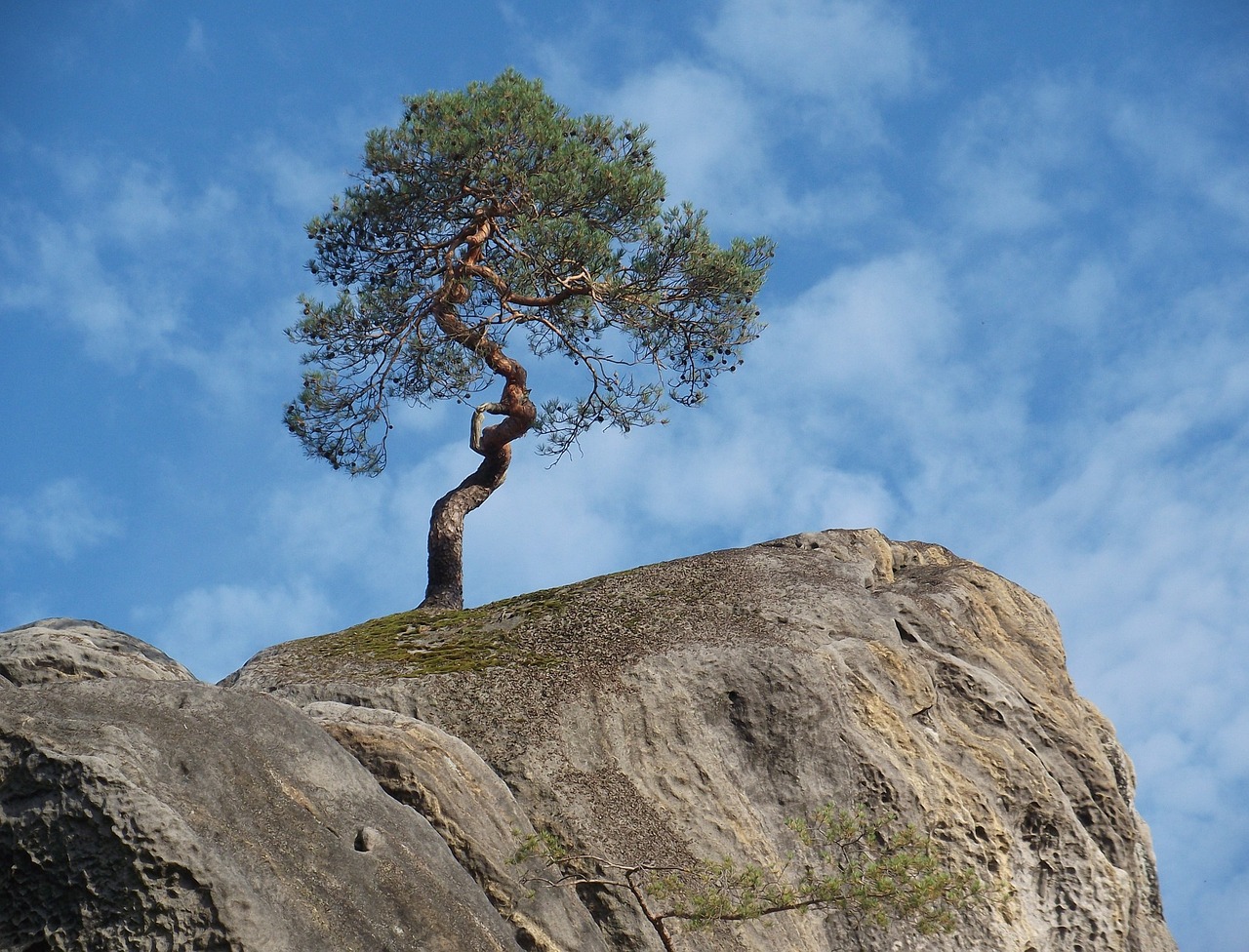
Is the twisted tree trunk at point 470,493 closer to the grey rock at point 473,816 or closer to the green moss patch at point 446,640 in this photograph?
the green moss patch at point 446,640

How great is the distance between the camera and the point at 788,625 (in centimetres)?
1658

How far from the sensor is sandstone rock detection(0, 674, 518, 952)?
7172 millimetres

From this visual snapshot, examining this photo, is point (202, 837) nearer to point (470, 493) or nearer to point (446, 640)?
point (446, 640)

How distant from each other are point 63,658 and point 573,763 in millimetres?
5343

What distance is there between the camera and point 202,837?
24.7 feet

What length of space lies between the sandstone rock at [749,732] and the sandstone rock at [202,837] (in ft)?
6.12

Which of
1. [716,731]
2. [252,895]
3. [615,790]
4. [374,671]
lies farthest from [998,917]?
[252,895]

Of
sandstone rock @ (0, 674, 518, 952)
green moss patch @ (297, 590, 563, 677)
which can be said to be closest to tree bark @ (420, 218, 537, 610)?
green moss patch @ (297, 590, 563, 677)

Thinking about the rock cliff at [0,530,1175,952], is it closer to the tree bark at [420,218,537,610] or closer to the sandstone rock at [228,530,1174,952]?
the sandstone rock at [228,530,1174,952]

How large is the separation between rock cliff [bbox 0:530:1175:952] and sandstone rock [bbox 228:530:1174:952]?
0.04 metres

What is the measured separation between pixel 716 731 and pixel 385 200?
1074 centimetres

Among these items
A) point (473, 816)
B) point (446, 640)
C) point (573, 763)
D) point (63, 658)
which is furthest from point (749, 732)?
point (63, 658)

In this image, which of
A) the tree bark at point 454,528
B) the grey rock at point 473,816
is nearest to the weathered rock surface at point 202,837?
the grey rock at point 473,816

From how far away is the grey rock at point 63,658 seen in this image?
10.8m
